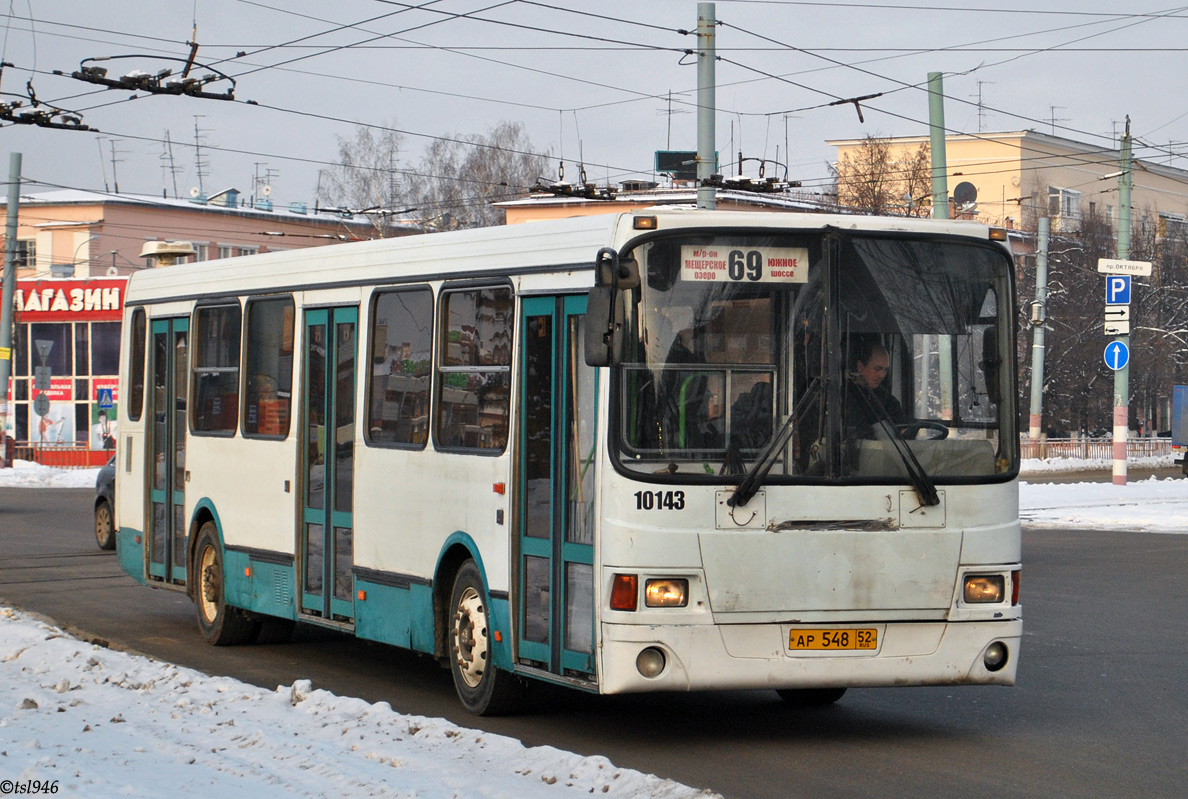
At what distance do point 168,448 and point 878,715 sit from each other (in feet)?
22.2

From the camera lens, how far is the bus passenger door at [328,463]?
1080 cm

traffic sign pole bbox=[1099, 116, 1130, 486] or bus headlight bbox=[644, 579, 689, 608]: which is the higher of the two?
traffic sign pole bbox=[1099, 116, 1130, 486]

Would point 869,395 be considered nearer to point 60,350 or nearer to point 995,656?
point 995,656

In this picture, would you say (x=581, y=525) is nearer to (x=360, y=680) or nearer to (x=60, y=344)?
(x=360, y=680)

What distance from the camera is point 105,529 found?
21516 millimetres

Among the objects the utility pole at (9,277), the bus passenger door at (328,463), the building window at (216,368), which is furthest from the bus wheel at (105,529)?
the utility pole at (9,277)

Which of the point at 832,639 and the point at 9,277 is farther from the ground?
the point at 9,277

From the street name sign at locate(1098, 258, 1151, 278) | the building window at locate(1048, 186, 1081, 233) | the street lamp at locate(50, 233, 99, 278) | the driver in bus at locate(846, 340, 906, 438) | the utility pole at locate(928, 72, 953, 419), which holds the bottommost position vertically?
the driver in bus at locate(846, 340, 906, 438)

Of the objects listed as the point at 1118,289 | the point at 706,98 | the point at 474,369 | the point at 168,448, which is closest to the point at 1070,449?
the point at 1118,289

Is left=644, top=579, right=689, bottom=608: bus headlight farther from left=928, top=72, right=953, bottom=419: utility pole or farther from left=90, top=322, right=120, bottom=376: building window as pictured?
left=90, top=322, right=120, bottom=376: building window

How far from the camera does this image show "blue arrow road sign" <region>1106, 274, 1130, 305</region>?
29828 mm

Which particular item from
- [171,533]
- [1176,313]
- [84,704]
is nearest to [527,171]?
[1176,313]

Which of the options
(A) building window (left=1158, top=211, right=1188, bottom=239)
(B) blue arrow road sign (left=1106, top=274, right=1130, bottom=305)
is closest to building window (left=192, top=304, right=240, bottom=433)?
(B) blue arrow road sign (left=1106, top=274, right=1130, bottom=305)

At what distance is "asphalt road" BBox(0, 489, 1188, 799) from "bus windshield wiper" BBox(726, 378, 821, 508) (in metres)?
1.26
